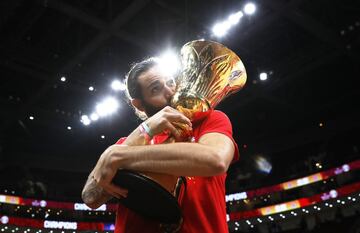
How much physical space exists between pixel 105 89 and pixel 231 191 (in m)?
11.9

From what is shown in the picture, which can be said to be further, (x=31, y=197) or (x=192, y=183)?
(x=31, y=197)

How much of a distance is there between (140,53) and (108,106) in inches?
98.8

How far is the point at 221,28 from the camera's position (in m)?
11.0

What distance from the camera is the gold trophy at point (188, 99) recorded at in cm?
121

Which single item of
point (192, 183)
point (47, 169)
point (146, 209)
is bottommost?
point (146, 209)

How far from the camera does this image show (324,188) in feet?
66.2

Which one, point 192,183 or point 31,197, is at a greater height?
point 31,197

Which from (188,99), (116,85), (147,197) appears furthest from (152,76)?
(116,85)

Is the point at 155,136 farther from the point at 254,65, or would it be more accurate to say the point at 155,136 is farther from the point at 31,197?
the point at 31,197

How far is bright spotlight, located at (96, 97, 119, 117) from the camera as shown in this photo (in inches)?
553

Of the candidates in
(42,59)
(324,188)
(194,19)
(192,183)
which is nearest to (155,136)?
(192,183)

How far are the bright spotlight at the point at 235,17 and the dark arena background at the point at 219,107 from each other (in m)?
0.03

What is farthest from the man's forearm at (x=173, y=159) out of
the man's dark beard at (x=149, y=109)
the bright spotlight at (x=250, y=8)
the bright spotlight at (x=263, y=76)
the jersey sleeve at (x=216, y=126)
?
Answer: the bright spotlight at (x=263, y=76)

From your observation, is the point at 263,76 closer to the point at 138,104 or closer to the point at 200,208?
the point at 138,104
